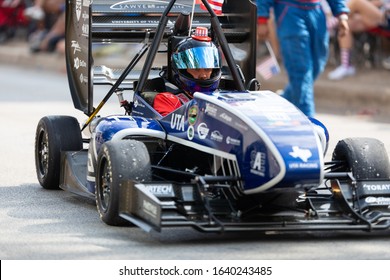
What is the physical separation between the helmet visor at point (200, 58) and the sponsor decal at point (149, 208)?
5.44ft

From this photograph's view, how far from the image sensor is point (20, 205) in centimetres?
988

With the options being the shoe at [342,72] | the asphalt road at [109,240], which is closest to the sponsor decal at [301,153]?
the asphalt road at [109,240]

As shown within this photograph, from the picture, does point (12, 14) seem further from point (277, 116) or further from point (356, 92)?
point (277, 116)

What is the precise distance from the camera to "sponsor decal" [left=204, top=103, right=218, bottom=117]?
28.2 ft

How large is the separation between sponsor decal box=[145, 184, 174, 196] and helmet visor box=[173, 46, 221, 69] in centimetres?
148

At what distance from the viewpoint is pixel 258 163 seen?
8148 millimetres

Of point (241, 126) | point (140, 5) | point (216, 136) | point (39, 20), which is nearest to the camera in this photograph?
point (241, 126)

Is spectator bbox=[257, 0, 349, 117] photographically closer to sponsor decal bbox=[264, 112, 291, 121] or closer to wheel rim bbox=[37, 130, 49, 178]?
wheel rim bbox=[37, 130, 49, 178]

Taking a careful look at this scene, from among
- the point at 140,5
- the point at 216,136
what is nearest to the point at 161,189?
the point at 216,136

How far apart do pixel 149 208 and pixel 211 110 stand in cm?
86

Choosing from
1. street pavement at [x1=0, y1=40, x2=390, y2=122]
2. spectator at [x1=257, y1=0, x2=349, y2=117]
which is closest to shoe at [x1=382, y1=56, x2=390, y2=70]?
street pavement at [x1=0, y1=40, x2=390, y2=122]

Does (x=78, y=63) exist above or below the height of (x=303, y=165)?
below

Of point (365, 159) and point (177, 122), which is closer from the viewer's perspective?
point (177, 122)

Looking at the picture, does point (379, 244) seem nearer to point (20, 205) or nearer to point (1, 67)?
point (20, 205)
